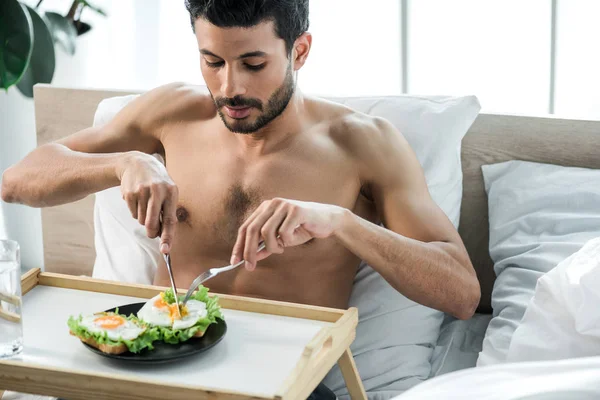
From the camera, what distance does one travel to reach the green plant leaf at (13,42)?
2430 millimetres

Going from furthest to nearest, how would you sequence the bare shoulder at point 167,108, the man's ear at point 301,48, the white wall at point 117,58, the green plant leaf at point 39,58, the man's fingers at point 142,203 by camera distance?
the white wall at point 117,58 < the green plant leaf at point 39,58 < the bare shoulder at point 167,108 < the man's ear at point 301,48 < the man's fingers at point 142,203

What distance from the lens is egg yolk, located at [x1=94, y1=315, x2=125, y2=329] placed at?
47.3 inches

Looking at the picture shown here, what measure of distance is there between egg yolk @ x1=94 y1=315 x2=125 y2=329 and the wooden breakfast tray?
0.04 meters

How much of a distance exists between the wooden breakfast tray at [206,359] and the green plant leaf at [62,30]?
1.49m

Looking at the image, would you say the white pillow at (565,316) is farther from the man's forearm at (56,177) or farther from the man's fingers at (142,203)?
the man's forearm at (56,177)

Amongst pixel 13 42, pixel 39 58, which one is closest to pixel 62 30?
pixel 39 58

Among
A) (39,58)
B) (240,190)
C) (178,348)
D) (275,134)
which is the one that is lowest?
(178,348)

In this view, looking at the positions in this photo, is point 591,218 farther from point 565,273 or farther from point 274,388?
point 274,388

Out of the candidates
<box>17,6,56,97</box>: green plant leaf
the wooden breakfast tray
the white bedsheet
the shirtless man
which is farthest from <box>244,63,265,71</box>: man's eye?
<box>17,6,56,97</box>: green plant leaf

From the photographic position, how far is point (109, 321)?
1212mm

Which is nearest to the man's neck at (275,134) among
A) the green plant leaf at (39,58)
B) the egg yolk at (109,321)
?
the egg yolk at (109,321)

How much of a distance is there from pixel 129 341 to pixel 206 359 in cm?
11

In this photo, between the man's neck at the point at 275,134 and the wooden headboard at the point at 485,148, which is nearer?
the man's neck at the point at 275,134

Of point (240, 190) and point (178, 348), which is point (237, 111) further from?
point (178, 348)
